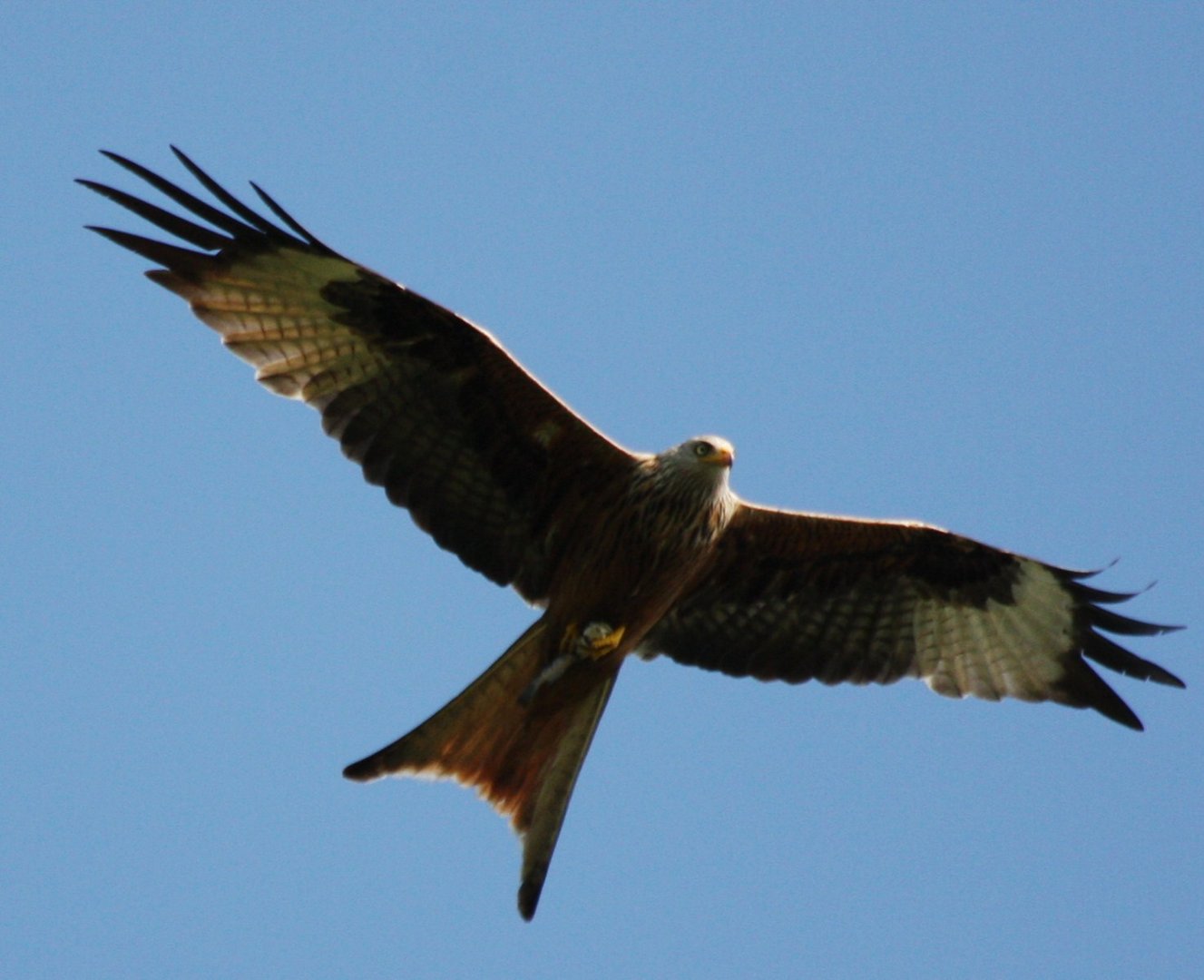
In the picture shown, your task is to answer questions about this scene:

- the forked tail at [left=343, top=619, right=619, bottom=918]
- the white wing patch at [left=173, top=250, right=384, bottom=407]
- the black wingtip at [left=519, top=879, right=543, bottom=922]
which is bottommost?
the black wingtip at [left=519, top=879, right=543, bottom=922]

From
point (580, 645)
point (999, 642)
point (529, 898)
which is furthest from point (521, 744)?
point (999, 642)

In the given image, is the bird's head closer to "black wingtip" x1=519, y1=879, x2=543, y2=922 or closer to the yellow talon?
the yellow talon

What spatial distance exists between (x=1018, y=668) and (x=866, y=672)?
0.80m

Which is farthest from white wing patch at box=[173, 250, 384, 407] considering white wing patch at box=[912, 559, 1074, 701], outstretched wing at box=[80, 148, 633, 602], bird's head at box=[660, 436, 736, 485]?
white wing patch at box=[912, 559, 1074, 701]

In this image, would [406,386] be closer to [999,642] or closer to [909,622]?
[909,622]

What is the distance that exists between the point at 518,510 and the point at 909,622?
7.22 ft

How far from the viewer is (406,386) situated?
941 centimetres

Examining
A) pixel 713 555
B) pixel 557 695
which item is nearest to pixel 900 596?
pixel 713 555

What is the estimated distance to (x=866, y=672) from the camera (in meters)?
10.2

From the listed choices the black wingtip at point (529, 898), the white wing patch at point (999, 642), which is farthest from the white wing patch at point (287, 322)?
the white wing patch at point (999, 642)

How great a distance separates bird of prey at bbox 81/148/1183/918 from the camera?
9.11 meters

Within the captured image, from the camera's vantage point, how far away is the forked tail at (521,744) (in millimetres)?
9031

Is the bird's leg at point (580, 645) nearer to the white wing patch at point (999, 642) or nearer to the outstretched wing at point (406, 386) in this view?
the outstretched wing at point (406, 386)

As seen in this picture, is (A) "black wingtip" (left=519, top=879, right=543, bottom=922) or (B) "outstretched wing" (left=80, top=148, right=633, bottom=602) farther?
(B) "outstretched wing" (left=80, top=148, right=633, bottom=602)
